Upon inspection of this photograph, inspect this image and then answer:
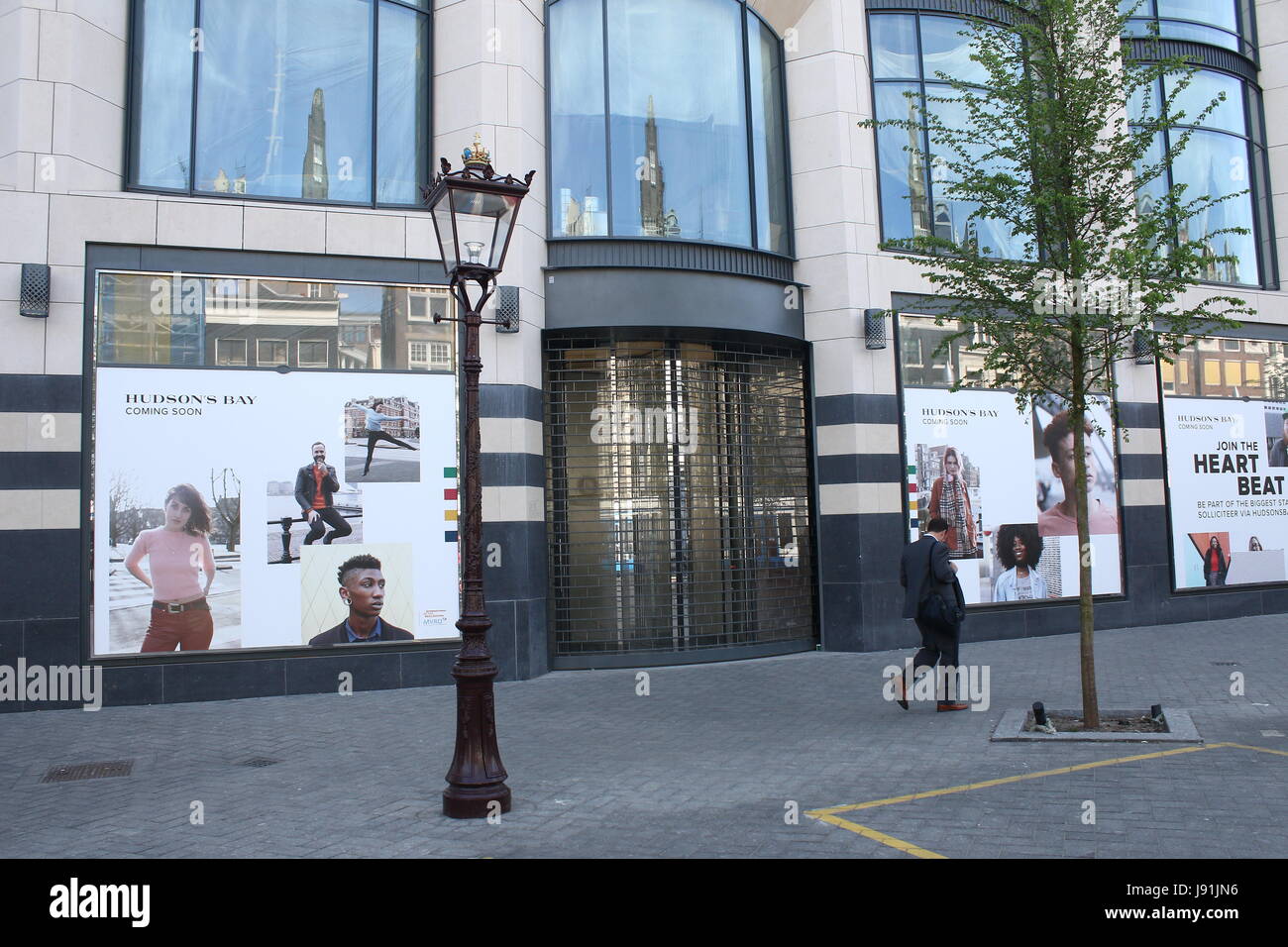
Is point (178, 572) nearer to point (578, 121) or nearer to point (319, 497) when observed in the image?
point (319, 497)

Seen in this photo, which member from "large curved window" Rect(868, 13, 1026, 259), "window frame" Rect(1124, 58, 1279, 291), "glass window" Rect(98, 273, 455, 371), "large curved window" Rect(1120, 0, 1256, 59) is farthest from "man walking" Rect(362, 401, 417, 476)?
"window frame" Rect(1124, 58, 1279, 291)

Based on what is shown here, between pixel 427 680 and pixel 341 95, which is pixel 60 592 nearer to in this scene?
pixel 427 680

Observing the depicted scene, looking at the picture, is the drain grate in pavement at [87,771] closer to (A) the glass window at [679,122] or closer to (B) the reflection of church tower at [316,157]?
(B) the reflection of church tower at [316,157]

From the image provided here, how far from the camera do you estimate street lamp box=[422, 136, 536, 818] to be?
21.7ft

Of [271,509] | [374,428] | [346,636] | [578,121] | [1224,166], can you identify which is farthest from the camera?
[1224,166]

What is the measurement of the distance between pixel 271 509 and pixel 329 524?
2.22 feet

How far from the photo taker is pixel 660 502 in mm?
13633

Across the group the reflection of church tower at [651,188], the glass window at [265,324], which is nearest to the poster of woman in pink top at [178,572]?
the glass window at [265,324]

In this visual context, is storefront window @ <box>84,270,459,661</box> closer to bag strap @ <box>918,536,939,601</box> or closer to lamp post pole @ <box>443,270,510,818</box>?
lamp post pole @ <box>443,270,510,818</box>

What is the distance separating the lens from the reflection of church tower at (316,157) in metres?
12.4

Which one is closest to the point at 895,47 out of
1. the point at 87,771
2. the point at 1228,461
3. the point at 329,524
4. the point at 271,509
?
the point at 1228,461

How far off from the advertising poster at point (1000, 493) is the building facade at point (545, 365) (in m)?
0.07

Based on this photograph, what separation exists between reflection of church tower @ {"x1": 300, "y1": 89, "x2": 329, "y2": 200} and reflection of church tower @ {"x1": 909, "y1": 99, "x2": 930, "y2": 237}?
8715mm
